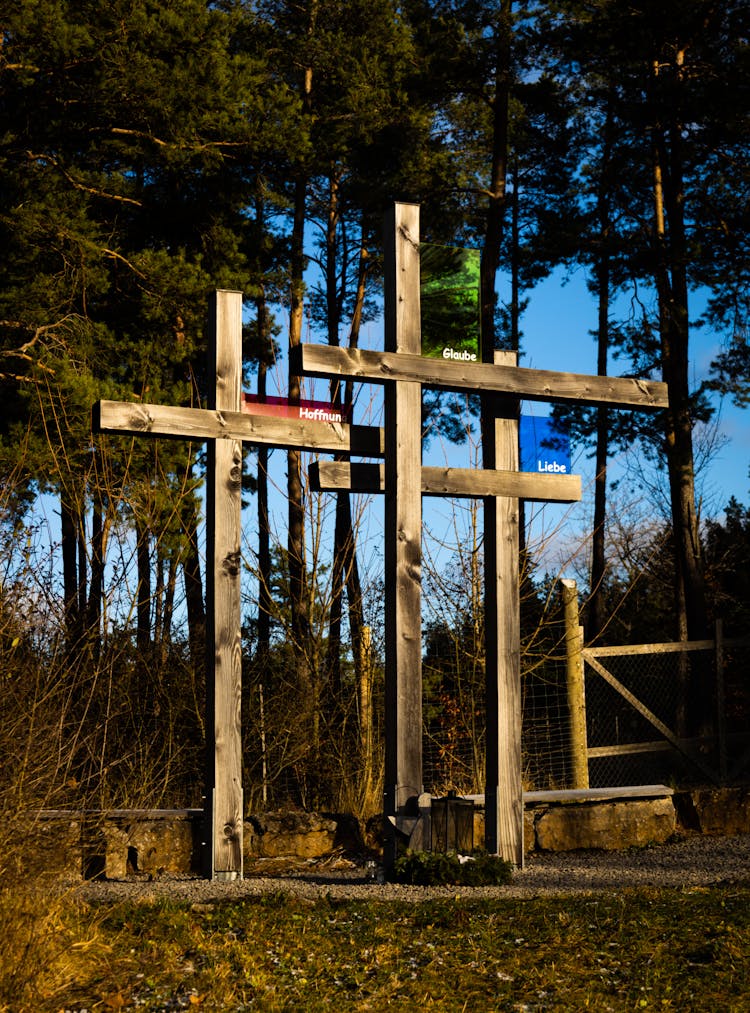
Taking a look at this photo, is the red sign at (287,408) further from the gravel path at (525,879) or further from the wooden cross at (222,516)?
the gravel path at (525,879)

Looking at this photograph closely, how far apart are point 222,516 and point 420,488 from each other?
1.31m

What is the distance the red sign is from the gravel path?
3.03m

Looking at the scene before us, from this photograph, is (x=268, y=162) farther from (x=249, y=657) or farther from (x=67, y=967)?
(x=67, y=967)

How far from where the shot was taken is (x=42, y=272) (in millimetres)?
16562

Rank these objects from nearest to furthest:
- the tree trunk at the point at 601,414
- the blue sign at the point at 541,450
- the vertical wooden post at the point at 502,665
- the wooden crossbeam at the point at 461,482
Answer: the wooden crossbeam at the point at 461,482 → the vertical wooden post at the point at 502,665 → the blue sign at the point at 541,450 → the tree trunk at the point at 601,414

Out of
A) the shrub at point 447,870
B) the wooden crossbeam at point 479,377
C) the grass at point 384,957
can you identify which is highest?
the wooden crossbeam at point 479,377

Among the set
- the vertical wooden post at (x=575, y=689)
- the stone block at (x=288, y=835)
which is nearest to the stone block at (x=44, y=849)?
the stone block at (x=288, y=835)

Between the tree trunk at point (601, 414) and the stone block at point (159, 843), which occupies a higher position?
the tree trunk at point (601, 414)

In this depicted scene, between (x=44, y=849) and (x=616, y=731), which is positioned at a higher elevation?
(x=616, y=731)

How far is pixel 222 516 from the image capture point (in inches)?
311

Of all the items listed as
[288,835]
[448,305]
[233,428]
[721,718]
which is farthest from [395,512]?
[721,718]

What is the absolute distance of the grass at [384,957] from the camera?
4.61 metres

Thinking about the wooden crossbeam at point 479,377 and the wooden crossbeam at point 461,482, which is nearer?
the wooden crossbeam at point 479,377

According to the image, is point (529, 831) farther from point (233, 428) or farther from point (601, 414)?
point (601, 414)
